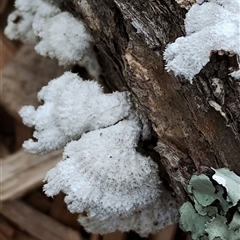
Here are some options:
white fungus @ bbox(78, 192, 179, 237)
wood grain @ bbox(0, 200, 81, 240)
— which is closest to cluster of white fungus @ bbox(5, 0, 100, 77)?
white fungus @ bbox(78, 192, 179, 237)

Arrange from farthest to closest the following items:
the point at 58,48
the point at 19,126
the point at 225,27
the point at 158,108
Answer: the point at 19,126
the point at 58,48
the point at 158,108
the point at 225,27

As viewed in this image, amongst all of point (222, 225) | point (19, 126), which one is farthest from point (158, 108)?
point (19, 126)

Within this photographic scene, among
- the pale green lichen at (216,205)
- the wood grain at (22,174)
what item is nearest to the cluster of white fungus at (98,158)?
the pale green lichen at (216,205)

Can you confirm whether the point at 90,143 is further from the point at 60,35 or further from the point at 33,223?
the point at 33,223

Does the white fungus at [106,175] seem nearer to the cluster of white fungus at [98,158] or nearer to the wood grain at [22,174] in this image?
the cluster of white fungus at [98,158]

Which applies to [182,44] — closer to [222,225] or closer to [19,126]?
[222,225]

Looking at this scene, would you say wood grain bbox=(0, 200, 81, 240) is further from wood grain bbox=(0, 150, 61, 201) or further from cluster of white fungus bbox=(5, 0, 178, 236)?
cluster of white fungus bbox=(5, 0, 178, 236)
